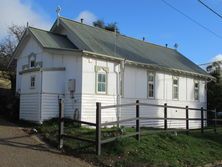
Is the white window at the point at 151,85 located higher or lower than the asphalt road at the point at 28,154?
higher

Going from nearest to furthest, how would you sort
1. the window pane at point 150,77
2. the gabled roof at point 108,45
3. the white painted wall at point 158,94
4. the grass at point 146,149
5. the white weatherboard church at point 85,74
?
→ the grass at point 146,149 → the white weatherboard church at point 85,74 → the gabled roof at point 108,45 → the white painted wall at point 158,94 → the window pane at point 150,77

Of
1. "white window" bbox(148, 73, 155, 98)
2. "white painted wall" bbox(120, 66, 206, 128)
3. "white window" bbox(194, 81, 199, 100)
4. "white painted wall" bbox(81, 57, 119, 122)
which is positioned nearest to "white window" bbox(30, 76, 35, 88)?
"white painted wall" bbox(81, 57, 119, 122)

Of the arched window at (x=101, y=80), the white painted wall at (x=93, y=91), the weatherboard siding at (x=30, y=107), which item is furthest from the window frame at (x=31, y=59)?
the arched window at (x=101, y=80)

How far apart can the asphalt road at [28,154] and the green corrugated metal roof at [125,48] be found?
24.1 ft

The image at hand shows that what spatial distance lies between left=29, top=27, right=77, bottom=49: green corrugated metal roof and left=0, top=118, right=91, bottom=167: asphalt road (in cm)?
666

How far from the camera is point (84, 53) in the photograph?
2008cm

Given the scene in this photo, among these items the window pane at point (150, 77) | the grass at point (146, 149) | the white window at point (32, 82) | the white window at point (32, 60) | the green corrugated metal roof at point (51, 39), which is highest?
the green corrugated metal roof at point (51, 39)

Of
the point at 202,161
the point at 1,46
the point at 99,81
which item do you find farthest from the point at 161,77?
the point at 1,46

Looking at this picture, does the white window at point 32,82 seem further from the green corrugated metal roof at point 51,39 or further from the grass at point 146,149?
the grass at point 146,149

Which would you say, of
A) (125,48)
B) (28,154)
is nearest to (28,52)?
(125,48)

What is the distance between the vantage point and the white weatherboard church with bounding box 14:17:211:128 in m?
20.1

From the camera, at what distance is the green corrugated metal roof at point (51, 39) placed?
2113 cm

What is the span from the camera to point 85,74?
2036 cm

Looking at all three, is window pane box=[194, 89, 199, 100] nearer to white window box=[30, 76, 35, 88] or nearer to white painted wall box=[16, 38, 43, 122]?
white painted wall box=[16, 38, 43, 122]
